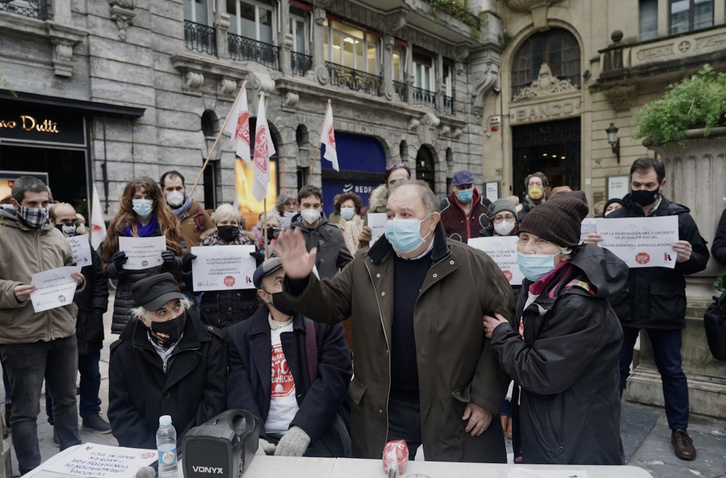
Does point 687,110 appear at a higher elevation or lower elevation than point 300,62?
lower

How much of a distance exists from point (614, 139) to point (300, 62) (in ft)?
39.6

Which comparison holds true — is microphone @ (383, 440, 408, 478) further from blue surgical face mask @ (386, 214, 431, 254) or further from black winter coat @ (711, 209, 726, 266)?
black winter coat @ (711, 209, 726, 266)

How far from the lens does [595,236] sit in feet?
13.3

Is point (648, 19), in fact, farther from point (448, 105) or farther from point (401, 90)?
point (401, 90)

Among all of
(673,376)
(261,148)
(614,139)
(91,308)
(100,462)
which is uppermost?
(614,139)

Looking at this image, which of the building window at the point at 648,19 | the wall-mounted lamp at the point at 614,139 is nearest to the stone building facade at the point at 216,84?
the wall-mounted lamp at the point at 614,139

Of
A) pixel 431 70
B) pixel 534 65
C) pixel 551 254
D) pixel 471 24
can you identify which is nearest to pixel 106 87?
pixel 551 254

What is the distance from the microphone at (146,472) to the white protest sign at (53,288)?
6.68 ft

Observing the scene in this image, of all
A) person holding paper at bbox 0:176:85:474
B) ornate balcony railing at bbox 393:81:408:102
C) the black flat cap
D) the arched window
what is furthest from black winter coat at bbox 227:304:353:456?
the arched window

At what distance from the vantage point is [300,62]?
619 inches

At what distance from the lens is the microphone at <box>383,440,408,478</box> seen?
2.02 metres

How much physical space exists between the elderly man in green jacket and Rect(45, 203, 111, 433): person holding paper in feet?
9.45

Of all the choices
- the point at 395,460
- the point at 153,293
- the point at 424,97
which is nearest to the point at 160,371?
the point at 153,293

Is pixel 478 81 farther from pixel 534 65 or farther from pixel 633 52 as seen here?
pixel 633 52
